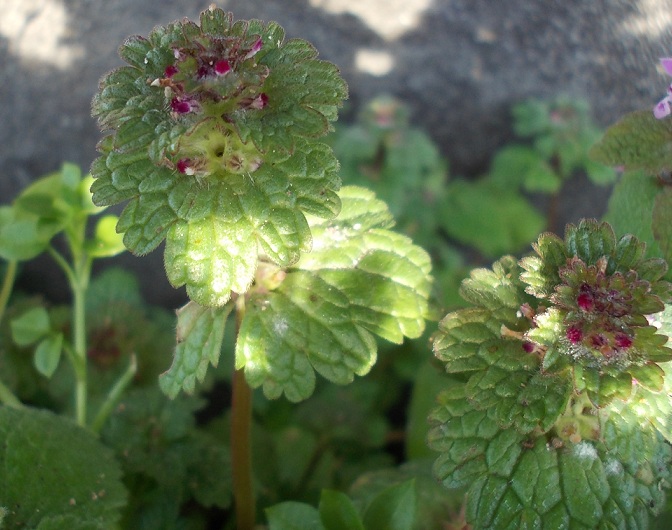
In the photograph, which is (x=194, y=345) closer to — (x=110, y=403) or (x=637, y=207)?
(x=110, y=403)

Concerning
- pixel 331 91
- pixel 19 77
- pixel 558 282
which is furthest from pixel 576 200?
pixel 19 77

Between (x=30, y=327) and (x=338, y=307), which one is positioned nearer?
(x=338, y=307)

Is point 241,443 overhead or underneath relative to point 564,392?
underneath

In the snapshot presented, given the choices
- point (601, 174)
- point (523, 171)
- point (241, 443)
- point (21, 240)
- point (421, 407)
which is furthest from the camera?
point (523, 171)

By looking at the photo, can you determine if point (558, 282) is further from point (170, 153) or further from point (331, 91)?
point (170, 153)

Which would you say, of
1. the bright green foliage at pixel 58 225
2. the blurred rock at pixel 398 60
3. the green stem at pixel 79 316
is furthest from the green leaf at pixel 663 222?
the green stem at pixel 79 316

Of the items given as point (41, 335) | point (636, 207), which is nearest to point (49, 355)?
point (41, 335)

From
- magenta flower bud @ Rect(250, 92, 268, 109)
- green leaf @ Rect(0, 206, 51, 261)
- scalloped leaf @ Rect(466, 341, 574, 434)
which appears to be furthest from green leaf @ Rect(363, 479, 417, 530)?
green leaf @ Rect(0, 206, 51, 261)
